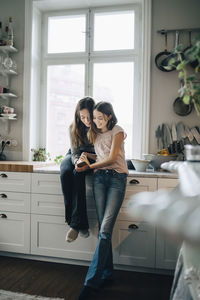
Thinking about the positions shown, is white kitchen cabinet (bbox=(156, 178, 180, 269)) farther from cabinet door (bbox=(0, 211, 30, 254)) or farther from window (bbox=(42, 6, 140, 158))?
cabinet door (bbox=(0, 211, 30, 254))

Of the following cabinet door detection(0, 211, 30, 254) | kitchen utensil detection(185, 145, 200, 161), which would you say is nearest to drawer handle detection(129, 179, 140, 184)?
cabinet door detection(0, 211, 30, 254)

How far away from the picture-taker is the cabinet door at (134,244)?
248cm

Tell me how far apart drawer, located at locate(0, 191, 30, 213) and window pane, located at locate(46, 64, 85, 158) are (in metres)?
0.90

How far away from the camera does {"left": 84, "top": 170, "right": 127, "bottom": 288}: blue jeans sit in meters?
2.03

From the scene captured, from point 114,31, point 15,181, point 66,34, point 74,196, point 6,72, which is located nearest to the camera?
point 74,196

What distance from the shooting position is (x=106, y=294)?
2.12 m

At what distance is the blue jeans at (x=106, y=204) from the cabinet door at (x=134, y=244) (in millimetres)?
307

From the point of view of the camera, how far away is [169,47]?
3020mm

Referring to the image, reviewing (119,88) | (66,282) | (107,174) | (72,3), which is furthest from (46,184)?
(72,3)

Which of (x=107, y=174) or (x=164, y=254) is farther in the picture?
(x=164, y=254)

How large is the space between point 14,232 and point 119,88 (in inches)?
75.3

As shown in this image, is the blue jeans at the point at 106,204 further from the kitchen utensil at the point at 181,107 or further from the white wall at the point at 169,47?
the kitchen utensil at the point at 181,107

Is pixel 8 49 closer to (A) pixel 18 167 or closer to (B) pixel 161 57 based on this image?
(A) pixel 18 167

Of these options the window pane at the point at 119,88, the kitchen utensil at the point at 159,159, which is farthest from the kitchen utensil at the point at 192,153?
the window pane at the point at 119,88
